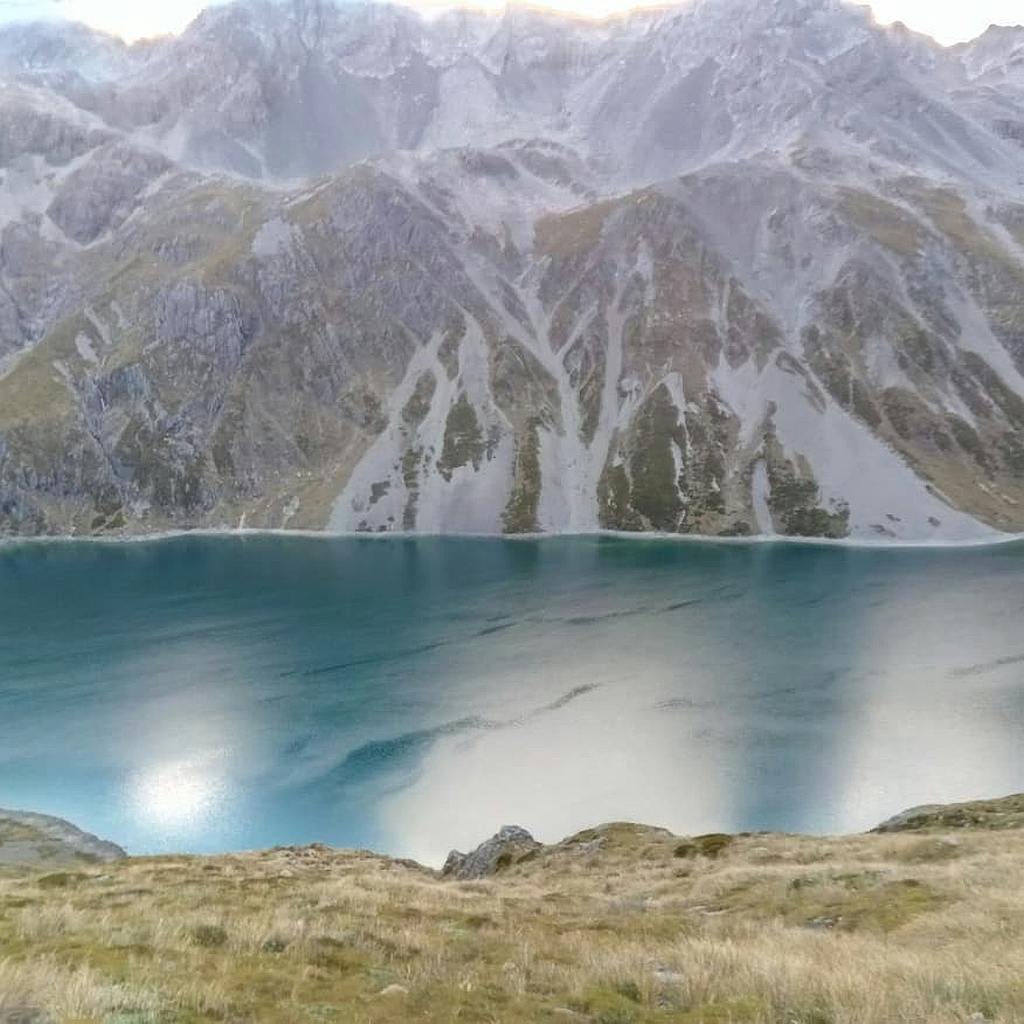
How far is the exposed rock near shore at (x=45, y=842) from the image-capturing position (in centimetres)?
5797

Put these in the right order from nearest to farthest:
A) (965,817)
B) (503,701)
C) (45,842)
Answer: (965,817), (45,842), (503,701)

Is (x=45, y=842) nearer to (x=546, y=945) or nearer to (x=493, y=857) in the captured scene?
(x=493, y=857)

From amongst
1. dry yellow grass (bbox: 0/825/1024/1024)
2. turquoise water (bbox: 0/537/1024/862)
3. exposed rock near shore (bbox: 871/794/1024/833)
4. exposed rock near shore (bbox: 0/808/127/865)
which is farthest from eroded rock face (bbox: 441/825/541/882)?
exposed rock near shore (bbox: 0/808/127/865)

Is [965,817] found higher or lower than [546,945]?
lower

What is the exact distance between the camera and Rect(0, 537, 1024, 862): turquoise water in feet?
223

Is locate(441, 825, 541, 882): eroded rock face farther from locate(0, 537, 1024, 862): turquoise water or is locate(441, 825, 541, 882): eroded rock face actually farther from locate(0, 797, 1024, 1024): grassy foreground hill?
locate(0, 537, 1024, 862): turquoise water

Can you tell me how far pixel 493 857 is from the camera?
45656 mm

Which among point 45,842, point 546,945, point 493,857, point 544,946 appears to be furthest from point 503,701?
point 544,946

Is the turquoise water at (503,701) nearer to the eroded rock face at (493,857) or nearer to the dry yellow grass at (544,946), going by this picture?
the eroded rock face at (493,857)

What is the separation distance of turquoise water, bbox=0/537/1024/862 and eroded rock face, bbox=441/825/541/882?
1520 cm

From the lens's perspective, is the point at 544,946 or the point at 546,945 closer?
the point at 544,946

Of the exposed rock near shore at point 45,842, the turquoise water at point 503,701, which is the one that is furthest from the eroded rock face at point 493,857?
the exposed rock near shore at point 45,842

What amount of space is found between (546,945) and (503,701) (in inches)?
2962

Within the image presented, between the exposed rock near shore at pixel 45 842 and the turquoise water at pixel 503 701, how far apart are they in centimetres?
293
